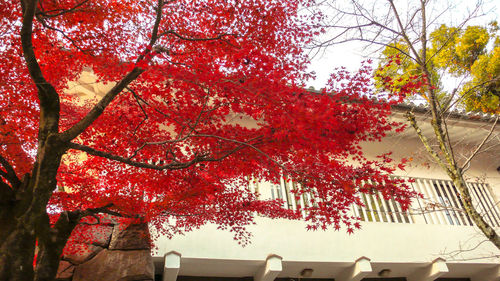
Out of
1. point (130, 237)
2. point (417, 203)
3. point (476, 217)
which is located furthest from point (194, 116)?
point (417, 203)

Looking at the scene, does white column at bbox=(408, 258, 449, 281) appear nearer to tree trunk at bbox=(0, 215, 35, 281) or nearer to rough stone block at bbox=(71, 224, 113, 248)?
rough stone block at bbox=(71, 224, 113, 248)

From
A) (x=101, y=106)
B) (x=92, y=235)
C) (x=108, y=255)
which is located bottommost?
(x=108, y=255)

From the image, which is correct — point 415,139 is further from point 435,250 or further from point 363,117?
point 363,117

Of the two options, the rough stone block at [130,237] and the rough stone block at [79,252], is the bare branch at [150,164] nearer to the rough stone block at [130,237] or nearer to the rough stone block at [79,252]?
the rough stone block at [130,237]

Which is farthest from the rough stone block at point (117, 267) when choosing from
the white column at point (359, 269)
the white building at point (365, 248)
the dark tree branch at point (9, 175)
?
the white column at point (359, 269)

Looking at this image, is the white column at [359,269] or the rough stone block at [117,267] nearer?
the rough stone block at [117,267]

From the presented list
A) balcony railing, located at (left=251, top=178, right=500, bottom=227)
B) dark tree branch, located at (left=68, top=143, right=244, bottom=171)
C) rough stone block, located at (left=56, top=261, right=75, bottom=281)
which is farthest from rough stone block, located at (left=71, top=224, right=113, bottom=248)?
balcony railing, located at (left=251, top=178, right=500, bottom=227)

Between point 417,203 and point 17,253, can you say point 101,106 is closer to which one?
point 17,253

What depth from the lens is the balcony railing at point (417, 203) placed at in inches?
323

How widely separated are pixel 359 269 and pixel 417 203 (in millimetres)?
2730

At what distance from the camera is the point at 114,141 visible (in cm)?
604

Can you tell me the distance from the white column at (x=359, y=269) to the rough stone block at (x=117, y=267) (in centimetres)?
475

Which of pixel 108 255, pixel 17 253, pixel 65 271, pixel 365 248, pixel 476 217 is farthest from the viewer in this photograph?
pixel 365 248

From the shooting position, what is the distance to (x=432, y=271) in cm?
832
